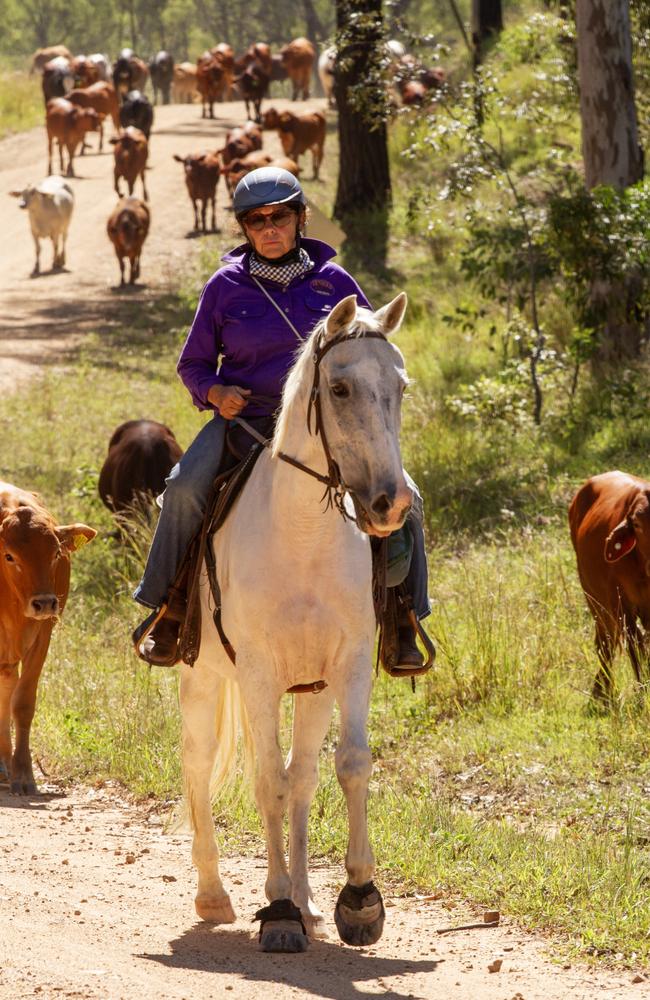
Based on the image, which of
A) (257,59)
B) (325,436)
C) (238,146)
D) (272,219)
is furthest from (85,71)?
(325,436)

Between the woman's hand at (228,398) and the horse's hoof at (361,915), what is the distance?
6.10ft

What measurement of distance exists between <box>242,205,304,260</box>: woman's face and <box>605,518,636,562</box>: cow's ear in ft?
10.7

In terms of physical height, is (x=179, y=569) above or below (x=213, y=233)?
below

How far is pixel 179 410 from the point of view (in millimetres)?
16906

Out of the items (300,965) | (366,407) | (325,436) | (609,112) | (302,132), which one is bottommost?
(300,965)

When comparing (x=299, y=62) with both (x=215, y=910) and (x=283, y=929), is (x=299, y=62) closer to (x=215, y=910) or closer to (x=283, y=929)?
(x=215, y=910)

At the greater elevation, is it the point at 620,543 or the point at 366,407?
the point at 366,407

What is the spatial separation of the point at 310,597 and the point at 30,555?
3052 millimetres

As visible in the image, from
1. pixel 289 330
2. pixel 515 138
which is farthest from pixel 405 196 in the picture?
pixel 289 330

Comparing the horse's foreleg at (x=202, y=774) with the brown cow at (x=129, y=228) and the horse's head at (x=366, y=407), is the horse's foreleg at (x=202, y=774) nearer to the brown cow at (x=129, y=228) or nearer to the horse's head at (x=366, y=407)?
the horse's head at (x=366, y=407)

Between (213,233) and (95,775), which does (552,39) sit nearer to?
(213,233)

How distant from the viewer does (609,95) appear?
16375 mm

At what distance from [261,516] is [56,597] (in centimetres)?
279

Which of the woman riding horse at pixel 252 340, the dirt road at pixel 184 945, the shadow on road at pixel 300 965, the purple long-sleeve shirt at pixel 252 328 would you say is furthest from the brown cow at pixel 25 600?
the shadow on road at pixel 300 965
